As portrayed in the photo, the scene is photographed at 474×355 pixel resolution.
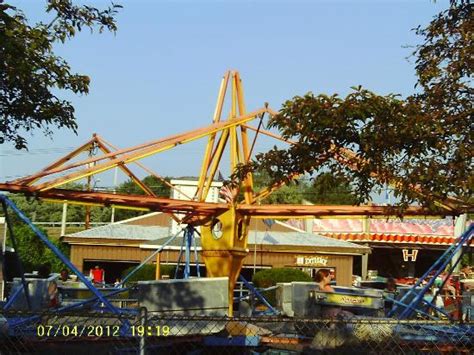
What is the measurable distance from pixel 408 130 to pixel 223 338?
4076 mm

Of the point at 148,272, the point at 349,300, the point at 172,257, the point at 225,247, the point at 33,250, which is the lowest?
the point at 349,300

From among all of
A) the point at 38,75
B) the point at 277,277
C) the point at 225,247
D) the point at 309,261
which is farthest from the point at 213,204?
the point at 309,261

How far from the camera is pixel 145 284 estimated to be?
11242 millimetres

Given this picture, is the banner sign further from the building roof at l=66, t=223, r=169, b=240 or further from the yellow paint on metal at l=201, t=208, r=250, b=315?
the yellow paint on metal at l=201, t=208, r=250, b=315

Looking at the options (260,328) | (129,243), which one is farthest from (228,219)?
(129,243)

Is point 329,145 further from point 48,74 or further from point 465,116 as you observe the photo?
point 48,74

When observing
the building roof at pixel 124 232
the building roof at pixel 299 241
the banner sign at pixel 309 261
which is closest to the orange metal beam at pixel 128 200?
the building roof at pixel 299 241

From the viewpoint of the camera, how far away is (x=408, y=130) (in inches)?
338

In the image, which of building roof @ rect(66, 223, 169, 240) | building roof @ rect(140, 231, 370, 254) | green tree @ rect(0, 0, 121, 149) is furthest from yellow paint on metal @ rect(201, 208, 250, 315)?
building roof @ rect(66, 223, 169, 240)

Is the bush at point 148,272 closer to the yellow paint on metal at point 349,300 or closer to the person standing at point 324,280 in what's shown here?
the person standing at point 324,280

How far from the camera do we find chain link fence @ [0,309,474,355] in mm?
8938

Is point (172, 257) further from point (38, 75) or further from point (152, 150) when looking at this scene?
point (38, 75)

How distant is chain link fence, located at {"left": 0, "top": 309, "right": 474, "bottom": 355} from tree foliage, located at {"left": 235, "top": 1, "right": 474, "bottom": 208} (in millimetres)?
1526

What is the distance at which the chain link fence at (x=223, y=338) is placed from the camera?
894cm
